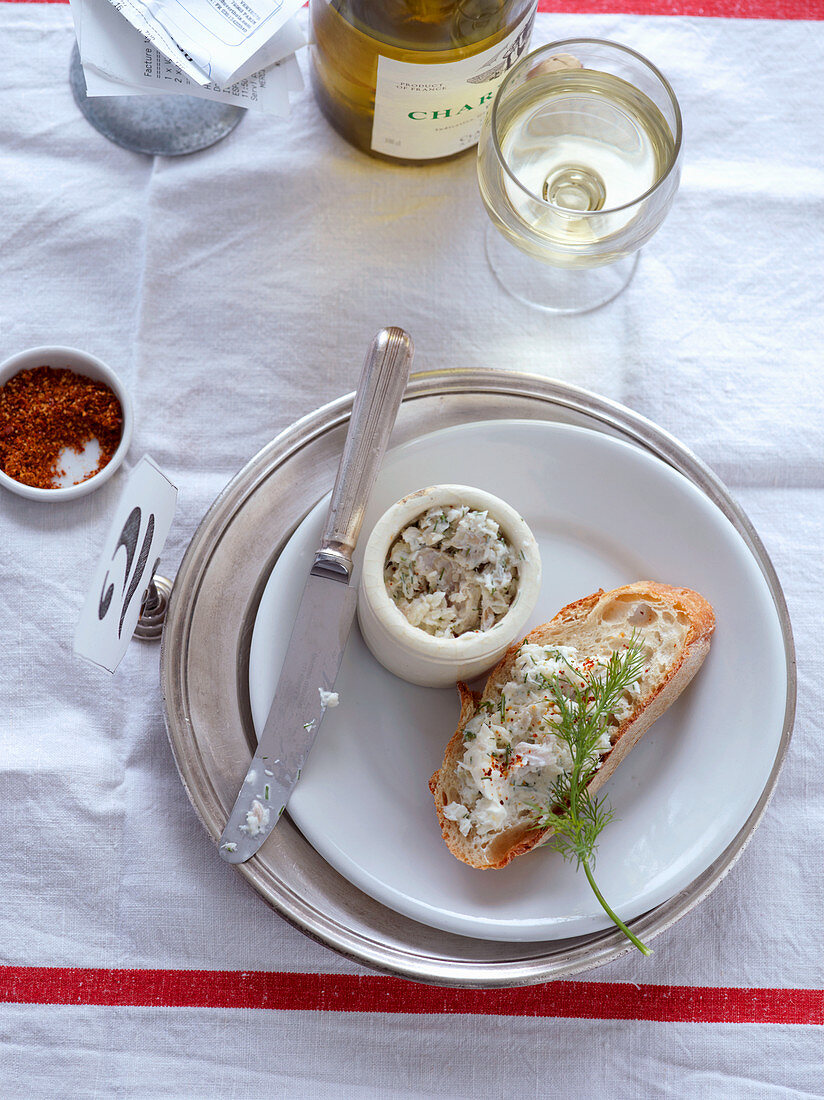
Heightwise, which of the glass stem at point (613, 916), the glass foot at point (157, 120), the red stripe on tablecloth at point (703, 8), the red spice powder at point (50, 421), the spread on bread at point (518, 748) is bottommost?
the glass stem at point (613, 916)

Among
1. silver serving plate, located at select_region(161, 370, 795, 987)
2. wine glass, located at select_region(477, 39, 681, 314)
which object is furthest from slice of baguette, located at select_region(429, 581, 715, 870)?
wine glass, located at select_region(477, 39, 681, 314)

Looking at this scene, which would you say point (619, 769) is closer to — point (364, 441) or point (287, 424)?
point (364, 441)

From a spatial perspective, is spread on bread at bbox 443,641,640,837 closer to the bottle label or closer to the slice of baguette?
the slice of baguette

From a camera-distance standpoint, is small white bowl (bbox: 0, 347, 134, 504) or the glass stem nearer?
the glass stem

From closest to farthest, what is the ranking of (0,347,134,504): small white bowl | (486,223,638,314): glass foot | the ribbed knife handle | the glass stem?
the glass stem
the ribbed knife handle
(0,347,134,504): small white bowl
(486,223,638,314): glass foot

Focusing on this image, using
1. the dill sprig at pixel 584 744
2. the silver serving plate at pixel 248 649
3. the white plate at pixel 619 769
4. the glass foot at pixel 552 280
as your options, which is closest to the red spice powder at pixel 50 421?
the silver serving plate at pixel 248 649

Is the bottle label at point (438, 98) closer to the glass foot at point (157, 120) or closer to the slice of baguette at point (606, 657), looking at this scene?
the glass foot at point (157, 120)
